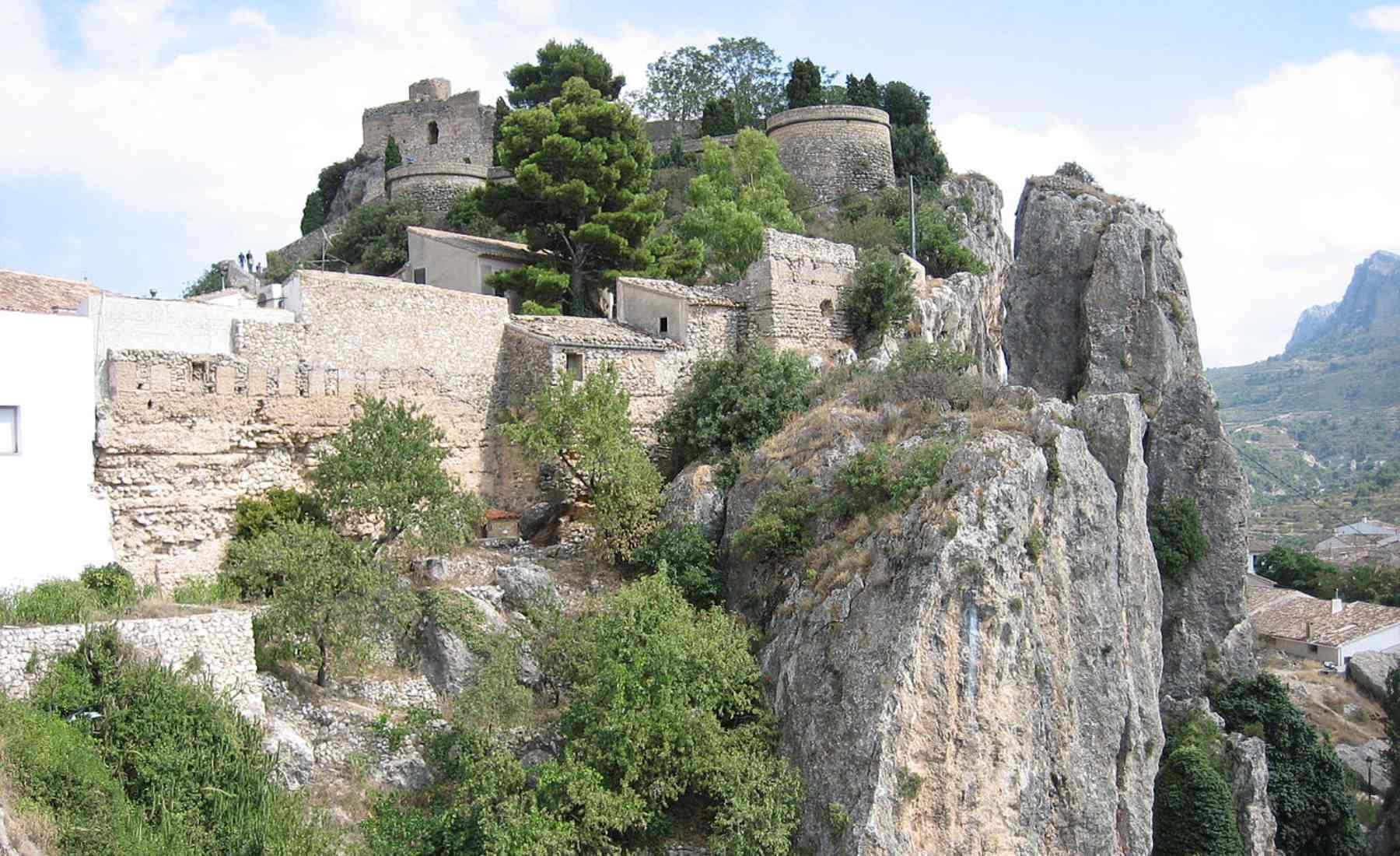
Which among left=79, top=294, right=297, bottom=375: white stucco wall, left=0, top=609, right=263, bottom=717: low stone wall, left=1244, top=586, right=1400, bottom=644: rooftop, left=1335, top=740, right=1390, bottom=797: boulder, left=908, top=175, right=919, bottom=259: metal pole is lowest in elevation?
left=1335, top=740, right=1390, bottom=797: boulder

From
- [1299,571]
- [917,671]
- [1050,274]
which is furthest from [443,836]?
[1299,571]

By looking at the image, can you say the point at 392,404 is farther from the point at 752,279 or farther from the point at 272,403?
the point at 752,279

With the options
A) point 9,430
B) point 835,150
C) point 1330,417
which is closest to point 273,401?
point 9,430

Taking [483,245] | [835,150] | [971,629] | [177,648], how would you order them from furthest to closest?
[835,150] → [483,245] → [971,629] → [177,648]

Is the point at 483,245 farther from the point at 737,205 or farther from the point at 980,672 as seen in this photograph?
the point at 980,672

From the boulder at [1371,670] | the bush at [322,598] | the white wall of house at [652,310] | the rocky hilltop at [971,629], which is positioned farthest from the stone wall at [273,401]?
the boulder at [1371,670]

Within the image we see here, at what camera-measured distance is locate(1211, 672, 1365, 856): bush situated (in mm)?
26344

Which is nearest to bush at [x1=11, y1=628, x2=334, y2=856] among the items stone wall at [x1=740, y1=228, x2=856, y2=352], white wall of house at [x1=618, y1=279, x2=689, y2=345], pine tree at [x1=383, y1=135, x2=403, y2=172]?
white wall of house at [x1=618, y1=279, x2=689, y2=345]

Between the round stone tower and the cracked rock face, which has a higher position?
the round stone tower

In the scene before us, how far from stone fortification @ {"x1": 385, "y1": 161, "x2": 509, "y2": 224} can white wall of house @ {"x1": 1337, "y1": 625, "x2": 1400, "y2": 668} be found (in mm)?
35708

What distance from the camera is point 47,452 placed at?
631 inches

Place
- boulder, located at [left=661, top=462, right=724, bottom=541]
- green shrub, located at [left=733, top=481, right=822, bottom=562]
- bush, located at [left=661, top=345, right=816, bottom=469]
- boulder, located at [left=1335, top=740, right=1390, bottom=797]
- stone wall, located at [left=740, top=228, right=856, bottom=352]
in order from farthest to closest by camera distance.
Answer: boulder, located at [left=1335, top=740, right=1390, bottom=797] → stone wall, located at [left=740, top=228, right=856, bottom=352] → bush, located at [left=661, top=345, right=816, bottom=469] → boulder, located at [left=661, top=462, right=724, bottom=541] → green shrub, located at [left=733, top=481, right=822, bottom=562]

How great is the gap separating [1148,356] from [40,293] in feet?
80.1

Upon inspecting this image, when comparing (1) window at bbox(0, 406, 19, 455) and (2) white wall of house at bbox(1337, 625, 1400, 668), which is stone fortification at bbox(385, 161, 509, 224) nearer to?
(1) window at bbox(0, 406, 19, 455)
